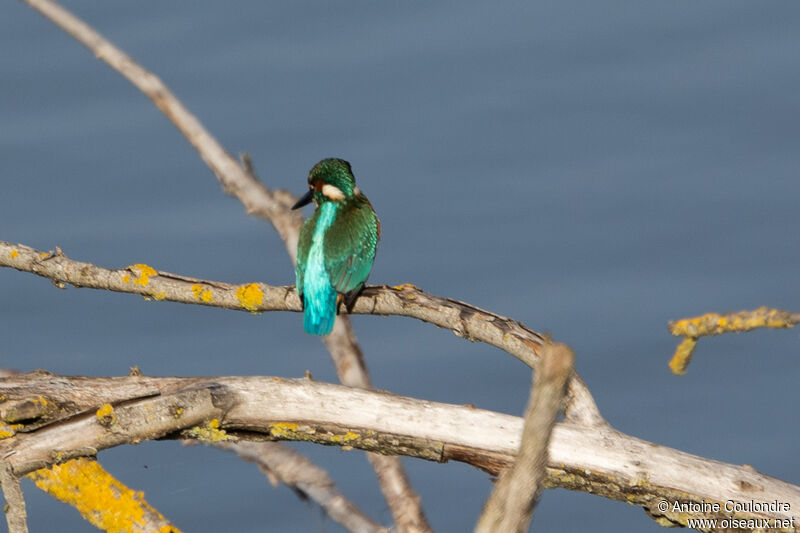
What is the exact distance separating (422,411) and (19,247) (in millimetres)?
1570

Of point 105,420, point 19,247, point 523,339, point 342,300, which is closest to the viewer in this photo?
point 105,420

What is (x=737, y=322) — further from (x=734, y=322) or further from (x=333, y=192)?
(x=333, y=192)

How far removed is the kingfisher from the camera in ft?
14.3

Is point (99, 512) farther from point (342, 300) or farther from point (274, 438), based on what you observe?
point (342, 300)

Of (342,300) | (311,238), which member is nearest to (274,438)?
(342,300)

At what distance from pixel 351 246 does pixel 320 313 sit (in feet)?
1.08

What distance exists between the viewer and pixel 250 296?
12.8 feet

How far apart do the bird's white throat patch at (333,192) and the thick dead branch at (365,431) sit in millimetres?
1657

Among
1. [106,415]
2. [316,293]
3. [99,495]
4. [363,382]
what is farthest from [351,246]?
[106,415]

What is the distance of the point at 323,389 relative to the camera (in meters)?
3.23

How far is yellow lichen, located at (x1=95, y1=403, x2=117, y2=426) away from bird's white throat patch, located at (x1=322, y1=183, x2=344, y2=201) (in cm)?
205

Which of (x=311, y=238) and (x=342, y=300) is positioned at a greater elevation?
(x=311, y=238)

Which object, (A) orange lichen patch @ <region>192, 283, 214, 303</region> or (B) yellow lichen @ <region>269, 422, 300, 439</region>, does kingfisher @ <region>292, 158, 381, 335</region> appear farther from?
(B) yellow lichen @ <region>269, 422, 300, 439</region>

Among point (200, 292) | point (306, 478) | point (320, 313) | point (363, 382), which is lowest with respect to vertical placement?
point (306, 478)
